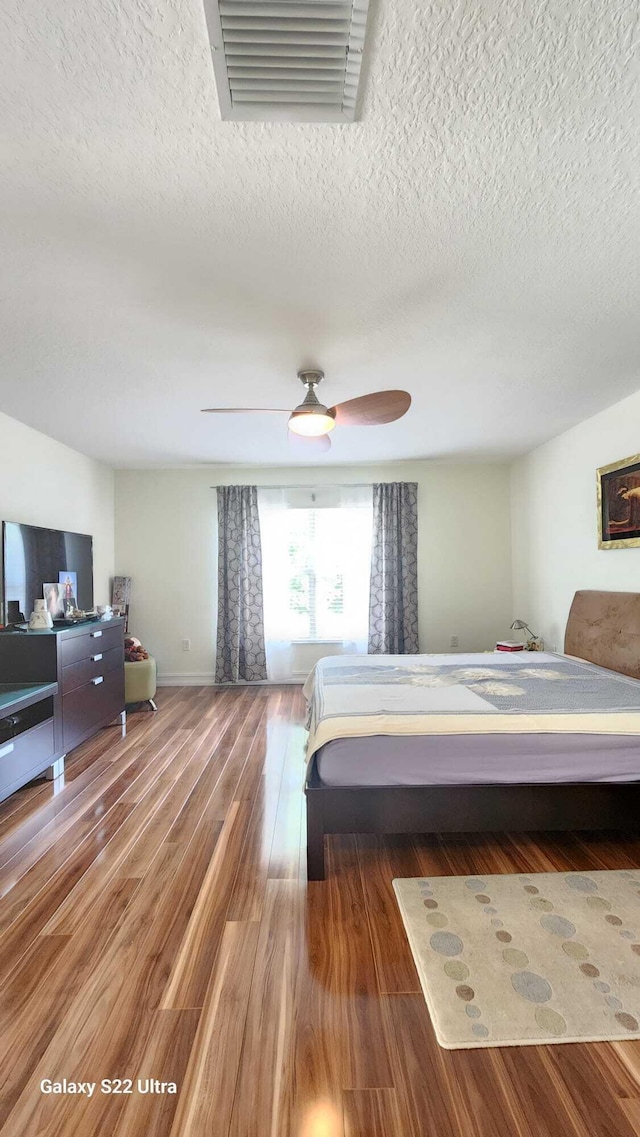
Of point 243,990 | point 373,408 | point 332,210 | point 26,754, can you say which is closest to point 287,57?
point 332,210

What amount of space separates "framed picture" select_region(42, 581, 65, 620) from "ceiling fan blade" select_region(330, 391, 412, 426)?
2784mm

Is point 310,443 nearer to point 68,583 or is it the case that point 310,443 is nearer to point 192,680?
point 68,583

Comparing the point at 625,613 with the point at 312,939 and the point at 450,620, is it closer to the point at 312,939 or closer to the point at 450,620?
the point at 450,620

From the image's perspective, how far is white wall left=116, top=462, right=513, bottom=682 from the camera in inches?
231

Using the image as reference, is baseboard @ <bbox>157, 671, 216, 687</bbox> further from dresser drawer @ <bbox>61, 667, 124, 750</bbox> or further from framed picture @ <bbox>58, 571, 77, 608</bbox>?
framed picture @ <bbox>58, 571, 77, 608</bbox>

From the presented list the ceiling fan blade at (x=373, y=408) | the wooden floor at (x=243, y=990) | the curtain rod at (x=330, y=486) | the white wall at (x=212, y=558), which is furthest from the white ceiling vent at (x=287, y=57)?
the white wall at (x=212, y=558)

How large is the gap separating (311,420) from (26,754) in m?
2.47

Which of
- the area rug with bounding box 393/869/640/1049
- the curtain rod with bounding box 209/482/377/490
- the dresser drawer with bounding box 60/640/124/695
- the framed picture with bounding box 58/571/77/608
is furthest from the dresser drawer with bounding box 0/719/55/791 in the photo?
the curtain rod with bounding box 209/482/377/490

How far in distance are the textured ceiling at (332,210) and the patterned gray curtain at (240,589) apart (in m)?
2.42

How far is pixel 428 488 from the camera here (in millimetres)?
5863

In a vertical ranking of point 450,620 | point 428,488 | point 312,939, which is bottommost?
point 312,939

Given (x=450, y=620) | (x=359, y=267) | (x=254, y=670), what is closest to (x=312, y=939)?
(x=359, y=267)

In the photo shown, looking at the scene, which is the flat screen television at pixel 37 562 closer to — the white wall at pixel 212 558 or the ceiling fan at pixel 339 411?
the white wall at pixel 212 558

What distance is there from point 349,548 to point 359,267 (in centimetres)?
390
